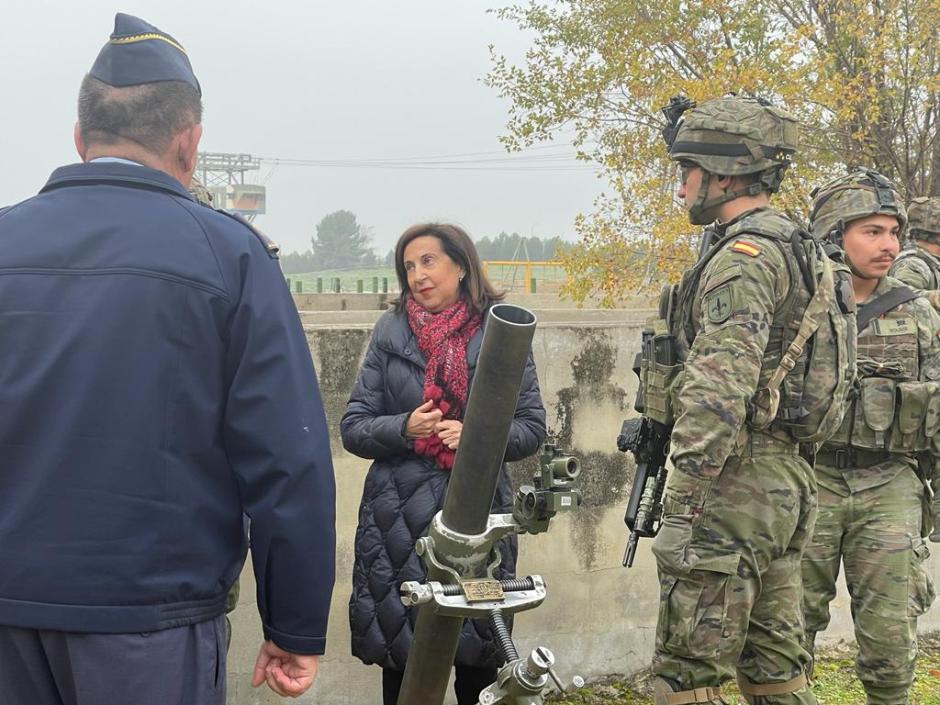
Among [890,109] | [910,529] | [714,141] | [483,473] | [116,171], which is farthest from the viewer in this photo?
[890,109]

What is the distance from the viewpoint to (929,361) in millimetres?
4547

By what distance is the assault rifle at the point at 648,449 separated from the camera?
3.77 metres

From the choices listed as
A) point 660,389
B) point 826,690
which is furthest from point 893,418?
point 826,690

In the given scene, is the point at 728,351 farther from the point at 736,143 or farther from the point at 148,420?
the point at 148,420

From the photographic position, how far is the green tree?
7669cm

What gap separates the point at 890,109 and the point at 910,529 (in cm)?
822

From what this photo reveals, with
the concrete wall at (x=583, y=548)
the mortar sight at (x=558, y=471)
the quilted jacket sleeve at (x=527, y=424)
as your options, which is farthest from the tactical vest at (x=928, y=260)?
the mortar sight at (x=558, y=471)

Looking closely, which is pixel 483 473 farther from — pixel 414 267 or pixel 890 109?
pixel 890 109

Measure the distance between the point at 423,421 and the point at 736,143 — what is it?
1.45 metres

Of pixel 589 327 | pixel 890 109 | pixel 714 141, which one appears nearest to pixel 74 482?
pixel 714 141

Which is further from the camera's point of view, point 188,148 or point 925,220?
point 925,220

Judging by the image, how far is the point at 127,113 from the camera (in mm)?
2373

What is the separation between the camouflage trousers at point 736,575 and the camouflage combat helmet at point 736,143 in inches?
36.8

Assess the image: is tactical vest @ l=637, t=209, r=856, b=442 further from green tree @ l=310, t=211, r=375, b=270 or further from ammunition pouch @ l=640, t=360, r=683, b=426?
green tree @ l=310, t=211, r=375, b=270
